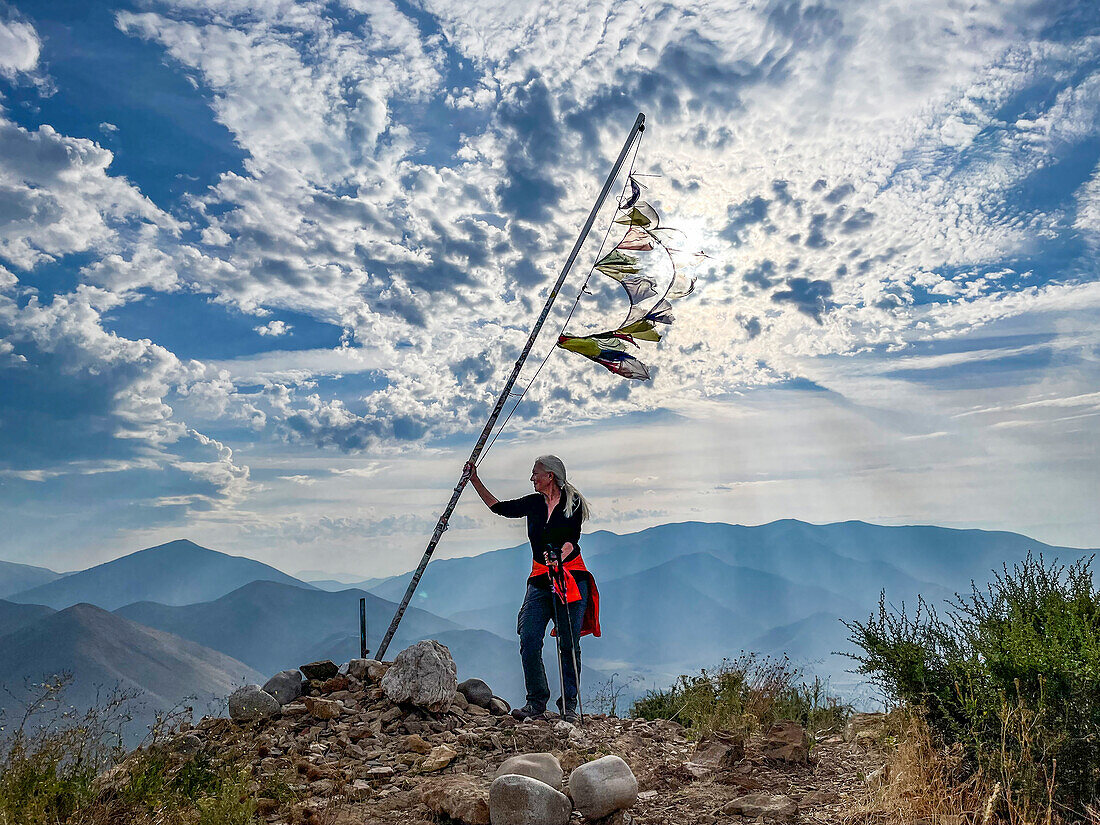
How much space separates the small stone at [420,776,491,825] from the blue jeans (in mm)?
2415

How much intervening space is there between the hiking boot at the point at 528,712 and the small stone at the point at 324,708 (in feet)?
6.48

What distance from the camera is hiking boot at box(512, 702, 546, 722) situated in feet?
27.6

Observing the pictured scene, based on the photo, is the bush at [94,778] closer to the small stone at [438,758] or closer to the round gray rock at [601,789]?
the small stone at [438,758]

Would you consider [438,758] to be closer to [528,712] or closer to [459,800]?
[459,800]

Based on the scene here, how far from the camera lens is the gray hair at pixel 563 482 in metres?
8.74

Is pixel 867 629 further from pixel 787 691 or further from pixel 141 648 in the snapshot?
pixel 141 648

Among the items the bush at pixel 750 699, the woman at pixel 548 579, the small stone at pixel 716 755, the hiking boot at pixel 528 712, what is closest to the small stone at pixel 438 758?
the hiking boot at pixel 528 712

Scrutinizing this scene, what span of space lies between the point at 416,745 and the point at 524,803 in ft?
7.57

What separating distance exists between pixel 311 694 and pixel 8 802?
13.7 ft

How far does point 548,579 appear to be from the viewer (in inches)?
341

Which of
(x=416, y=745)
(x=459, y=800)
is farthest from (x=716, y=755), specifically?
(x=416, y=745)

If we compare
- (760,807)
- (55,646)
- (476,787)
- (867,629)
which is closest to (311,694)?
(476,787)

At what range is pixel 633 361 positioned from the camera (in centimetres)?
986

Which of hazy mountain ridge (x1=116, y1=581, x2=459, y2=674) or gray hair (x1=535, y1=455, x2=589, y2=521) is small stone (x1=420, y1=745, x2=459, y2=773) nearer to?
gray hair (x1=535, y1=455, x2=589, y2=521)
